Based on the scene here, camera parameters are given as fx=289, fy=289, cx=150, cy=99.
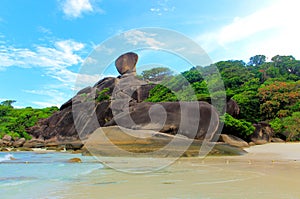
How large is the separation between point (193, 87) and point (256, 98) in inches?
280

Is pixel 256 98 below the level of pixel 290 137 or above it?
above

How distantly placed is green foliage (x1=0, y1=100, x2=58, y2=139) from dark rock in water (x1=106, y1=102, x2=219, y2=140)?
25557mm

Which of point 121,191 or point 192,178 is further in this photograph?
point 192,178

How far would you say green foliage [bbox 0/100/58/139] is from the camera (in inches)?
1457

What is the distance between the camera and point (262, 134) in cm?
2364

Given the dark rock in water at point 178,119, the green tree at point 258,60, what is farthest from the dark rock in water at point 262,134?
the green tree at point 258,60

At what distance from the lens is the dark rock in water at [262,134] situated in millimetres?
23062

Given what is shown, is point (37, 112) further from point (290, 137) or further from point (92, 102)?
point (290, 137)

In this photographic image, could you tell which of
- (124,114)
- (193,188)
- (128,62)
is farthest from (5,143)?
(193,188)

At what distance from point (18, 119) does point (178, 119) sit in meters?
31.9

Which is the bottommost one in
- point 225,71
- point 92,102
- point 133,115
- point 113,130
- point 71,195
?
point 71,195

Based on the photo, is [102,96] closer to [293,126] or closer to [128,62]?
[128,62]

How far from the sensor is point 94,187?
516 centimetres

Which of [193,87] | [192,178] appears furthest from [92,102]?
[192,178]
